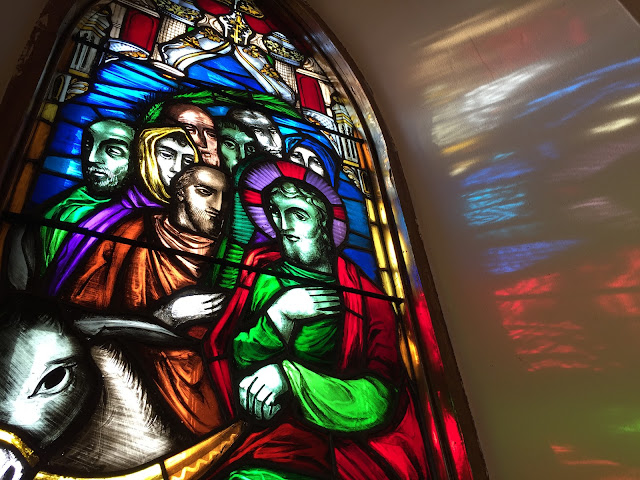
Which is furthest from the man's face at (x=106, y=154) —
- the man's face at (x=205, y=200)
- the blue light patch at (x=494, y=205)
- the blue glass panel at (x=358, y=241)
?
the blue light patch at (x=494, y=205)

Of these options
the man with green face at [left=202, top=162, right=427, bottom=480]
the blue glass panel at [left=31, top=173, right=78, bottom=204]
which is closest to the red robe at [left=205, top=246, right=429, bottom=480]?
the man with green face at [left=202, top=162, right=427, bottom=480]

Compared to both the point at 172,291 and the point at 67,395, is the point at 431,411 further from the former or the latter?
the point at 67,395

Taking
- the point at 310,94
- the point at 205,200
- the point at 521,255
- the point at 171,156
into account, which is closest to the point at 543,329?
the point at 521,255

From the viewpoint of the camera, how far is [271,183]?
7.95 feet

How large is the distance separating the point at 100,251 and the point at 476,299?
1.47 meters

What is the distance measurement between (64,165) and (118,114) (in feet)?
1.35

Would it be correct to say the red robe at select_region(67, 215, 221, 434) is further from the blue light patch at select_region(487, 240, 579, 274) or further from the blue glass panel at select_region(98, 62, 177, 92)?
the blue light patch at select_region(487, 240, 579, 274)

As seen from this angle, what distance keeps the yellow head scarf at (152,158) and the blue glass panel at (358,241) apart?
2.44 ft

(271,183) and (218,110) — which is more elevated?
(218,110)

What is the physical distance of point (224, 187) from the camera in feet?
7.49

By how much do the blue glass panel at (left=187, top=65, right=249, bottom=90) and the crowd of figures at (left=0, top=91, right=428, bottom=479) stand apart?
40cm

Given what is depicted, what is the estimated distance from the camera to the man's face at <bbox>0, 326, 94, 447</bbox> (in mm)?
1360

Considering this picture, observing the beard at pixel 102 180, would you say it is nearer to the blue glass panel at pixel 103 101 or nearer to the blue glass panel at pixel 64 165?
the blue glass panel at pixel 64 165

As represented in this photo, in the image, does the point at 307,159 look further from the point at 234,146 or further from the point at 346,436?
the point at 346,436
